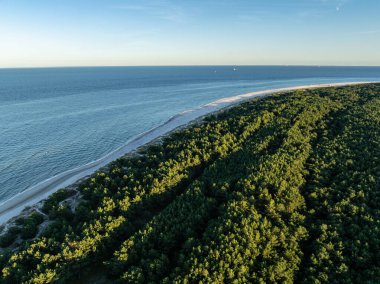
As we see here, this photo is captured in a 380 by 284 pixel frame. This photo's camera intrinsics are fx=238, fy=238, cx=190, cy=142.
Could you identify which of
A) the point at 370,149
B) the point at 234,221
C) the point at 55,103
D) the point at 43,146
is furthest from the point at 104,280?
the point at 55,103

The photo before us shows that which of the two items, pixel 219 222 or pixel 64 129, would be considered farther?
pixel 64 129

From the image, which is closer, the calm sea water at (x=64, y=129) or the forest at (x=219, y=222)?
the forest at (x=219, y=222)

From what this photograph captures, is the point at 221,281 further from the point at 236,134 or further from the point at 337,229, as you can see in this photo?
the point at 236,134

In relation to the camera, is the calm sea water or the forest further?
the calm sea water

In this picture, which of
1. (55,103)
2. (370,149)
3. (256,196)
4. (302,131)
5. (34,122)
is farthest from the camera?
(55,103)

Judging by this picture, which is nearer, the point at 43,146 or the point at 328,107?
the point at 43,146

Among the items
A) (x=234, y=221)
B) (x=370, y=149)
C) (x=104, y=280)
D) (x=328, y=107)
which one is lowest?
(x=104, y=280)

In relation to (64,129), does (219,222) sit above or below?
below

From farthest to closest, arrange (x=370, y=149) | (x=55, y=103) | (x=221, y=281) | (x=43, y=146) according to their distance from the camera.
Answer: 1. (x=55, y=103)
2. (x=43, y=146)
3. (x=370, y=149)
4. (x=221, y=281)
